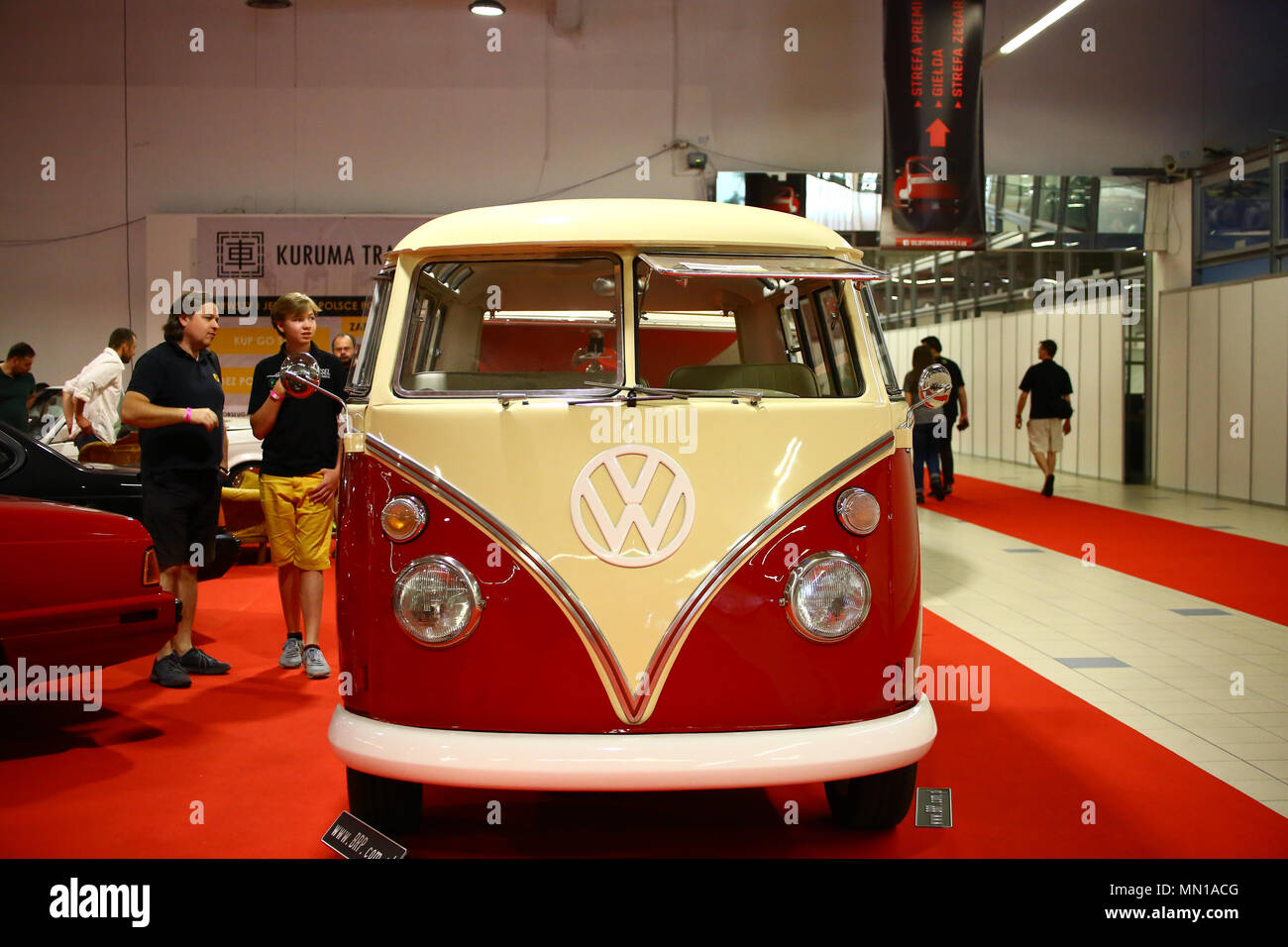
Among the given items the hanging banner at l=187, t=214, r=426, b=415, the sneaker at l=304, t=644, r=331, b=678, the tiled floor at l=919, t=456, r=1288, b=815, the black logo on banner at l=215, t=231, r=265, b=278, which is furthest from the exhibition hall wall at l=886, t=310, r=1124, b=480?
the sneaker at l=304, t=644, r=331, b=678

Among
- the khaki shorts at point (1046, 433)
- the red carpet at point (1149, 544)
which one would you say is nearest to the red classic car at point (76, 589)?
the red carpet at point (1149, 544)

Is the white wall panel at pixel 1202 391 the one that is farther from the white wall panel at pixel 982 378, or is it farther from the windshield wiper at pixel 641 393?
the windshield wiper at pixel 641 393

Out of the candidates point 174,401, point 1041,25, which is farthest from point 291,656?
point 1041,25

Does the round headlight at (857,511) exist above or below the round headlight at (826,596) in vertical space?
above

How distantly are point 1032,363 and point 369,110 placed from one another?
9980mm

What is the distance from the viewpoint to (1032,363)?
53.6 ft

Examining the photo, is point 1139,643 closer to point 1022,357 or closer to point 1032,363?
point 1032,363

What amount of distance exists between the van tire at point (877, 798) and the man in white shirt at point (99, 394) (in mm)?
7004

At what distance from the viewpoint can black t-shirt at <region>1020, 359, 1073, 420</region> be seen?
12266 mm

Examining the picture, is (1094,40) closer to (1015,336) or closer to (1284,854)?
(1015,336)

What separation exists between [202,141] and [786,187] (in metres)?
6.53

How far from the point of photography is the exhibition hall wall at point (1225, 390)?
11.3m
